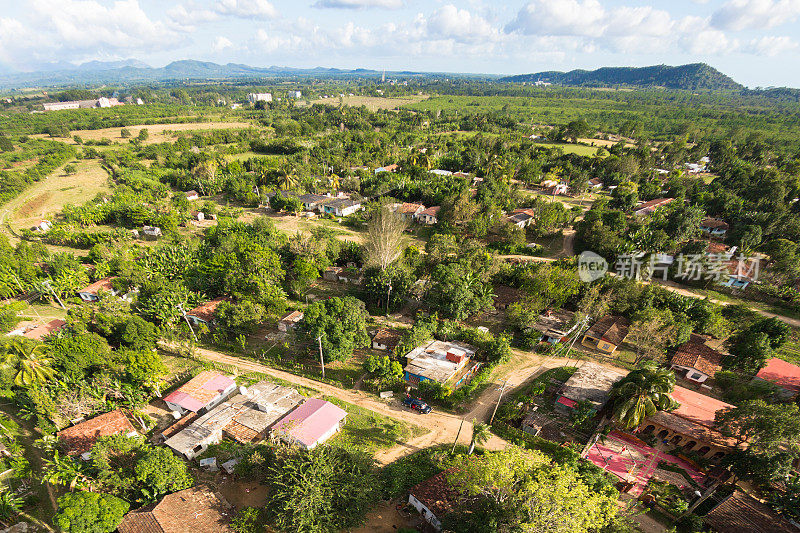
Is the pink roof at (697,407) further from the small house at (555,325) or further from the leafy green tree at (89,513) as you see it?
the leafy green tree at (89,513)

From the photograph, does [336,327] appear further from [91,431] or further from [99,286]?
[99,286]

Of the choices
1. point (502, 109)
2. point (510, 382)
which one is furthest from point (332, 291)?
point (502, 109)

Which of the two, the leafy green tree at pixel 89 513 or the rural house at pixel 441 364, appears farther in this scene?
the rural house at pixel 441 364

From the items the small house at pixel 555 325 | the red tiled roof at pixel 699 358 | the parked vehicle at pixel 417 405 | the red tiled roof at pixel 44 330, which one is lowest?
the parked vehicle at pixel 417 405

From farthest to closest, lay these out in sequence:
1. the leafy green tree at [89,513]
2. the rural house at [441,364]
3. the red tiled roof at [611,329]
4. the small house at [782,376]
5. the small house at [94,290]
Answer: the small house at [94,290]
the red tiled roof at [611,329]
the rural house at [441,364]
the small house at [782,376]
the leafy green tree at [89,513]

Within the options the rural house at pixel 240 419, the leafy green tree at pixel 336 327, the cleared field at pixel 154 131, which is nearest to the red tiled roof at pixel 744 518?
the leafy green tree at pixel 336 327

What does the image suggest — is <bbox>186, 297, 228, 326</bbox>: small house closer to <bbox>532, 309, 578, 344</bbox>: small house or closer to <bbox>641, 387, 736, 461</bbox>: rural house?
<bbox>532, 309, 578, 344</bbox>: small house

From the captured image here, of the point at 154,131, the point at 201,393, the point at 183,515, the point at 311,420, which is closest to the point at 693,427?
the point at 311,420

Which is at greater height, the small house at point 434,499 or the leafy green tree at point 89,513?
the leafy green tree at point 89,513
